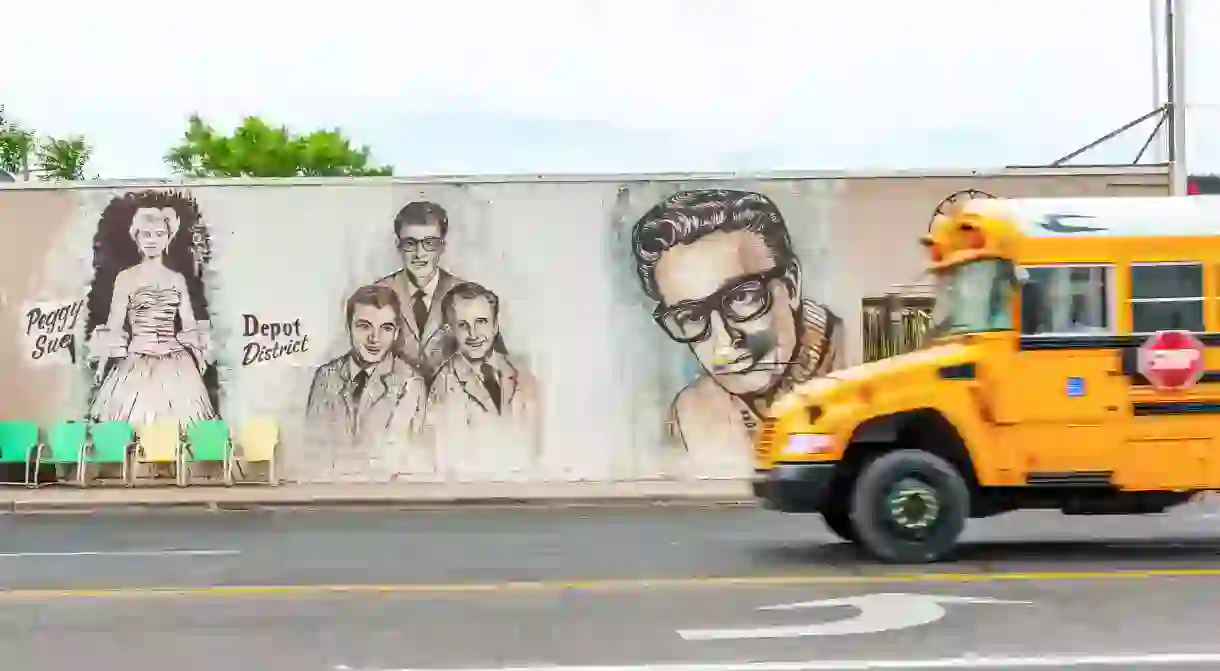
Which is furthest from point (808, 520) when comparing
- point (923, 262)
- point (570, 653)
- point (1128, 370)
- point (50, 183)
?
point (50, 183)

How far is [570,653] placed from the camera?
23.8ft

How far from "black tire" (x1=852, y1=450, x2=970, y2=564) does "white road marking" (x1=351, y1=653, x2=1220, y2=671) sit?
339 centimetres

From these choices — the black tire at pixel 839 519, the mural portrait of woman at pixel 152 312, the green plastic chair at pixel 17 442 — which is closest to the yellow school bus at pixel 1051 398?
the black tire at pixel 839 519

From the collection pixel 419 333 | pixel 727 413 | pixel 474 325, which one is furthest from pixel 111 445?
pixel 727 413

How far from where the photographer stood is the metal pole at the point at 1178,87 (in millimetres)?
19609

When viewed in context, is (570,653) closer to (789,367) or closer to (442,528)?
(442,528)

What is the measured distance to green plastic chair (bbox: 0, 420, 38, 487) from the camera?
1966cm

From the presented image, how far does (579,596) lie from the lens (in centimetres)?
916

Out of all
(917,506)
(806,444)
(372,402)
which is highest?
(372,402)

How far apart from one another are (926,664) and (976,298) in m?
A: 4.66

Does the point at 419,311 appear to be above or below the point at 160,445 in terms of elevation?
above

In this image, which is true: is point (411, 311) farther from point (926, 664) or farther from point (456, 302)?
point (926, 664)

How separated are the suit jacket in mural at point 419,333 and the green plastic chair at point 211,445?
274 cm

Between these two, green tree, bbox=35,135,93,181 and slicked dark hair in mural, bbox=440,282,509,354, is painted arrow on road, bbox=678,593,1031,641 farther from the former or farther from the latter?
green tree, bbox=35,135,93,181
